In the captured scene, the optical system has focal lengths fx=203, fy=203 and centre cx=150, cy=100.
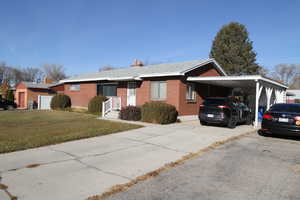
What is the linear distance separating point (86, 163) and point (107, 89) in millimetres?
14801

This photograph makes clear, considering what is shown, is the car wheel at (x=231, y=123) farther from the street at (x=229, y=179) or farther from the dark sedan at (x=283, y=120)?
the street at (x=229, y=179)

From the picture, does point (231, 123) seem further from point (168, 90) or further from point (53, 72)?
point (53, 72)

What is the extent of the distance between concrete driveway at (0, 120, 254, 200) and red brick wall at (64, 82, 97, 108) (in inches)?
509

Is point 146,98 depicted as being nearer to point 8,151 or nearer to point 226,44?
point 8,151

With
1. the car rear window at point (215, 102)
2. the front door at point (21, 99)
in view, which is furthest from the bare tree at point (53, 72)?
the car rear window at point (215, 102)

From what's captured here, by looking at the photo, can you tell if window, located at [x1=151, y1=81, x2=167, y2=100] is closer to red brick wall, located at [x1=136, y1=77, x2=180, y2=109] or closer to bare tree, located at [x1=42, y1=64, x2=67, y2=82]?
red brick wall, located at [x1=136, y1=77, x2=180, y2=109]

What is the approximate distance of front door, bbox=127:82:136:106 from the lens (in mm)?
17188

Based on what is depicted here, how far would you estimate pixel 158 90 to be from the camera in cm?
1530

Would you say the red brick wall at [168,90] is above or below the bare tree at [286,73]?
below

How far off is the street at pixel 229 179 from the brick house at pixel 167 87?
318 inches

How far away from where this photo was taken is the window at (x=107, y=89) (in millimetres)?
18953

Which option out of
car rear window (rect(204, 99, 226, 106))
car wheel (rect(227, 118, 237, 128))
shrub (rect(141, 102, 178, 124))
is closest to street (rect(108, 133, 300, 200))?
car wheel (rect(227, 118, 237, 128))

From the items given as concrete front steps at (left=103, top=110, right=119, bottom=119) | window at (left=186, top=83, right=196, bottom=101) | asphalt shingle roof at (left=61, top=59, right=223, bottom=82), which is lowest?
concrete front steps at (left=103, top=110, right=119, bottom=119)

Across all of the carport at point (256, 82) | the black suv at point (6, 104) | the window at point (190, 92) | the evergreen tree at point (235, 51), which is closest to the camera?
the carport at point (256, 82)
